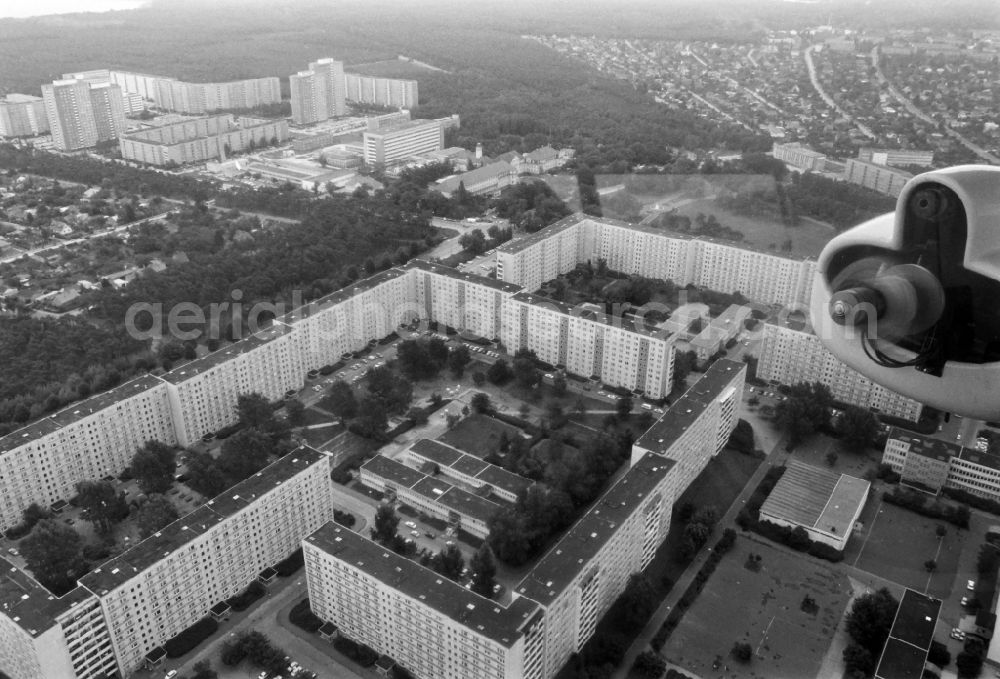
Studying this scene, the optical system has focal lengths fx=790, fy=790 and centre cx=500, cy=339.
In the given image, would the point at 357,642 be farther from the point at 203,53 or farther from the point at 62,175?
the point at 203,53

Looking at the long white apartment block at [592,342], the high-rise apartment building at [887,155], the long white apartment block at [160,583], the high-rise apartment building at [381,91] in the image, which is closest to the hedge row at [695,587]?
the long white apartment block at [592,342]

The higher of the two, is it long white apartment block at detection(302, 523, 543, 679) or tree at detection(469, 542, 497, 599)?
long white apartment block at detection(302, 523, 543, 679)

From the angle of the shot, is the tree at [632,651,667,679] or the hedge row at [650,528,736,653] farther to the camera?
the hedge row at [650,528,736,653]

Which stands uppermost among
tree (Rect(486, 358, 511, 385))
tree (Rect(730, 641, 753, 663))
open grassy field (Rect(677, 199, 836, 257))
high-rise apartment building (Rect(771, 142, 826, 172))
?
high-rise apartment building (Rect(771, 142, 826, 172))

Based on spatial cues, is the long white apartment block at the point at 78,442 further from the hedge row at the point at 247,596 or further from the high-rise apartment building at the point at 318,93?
the high-rise apartment building at the point at 318,93

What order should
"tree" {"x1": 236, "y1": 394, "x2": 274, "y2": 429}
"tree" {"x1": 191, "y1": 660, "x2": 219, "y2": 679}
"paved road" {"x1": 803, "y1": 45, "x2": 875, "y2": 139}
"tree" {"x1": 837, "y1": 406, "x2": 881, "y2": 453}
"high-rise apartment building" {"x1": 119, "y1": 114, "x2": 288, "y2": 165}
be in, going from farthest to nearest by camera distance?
"high-rise apartment building" {"x1": 119, "y1": 114, "x2": 288, "y2": 165}, "paved road" {"x1": 803, "y1": 45, "x2": 875, "y2": 139}, "tree" {"x1": 236, "y1": 394, "x2": 274, "y2": 429}, "tree" {"x1": 837, "y1": 406, "x2": 881, "y2": 453}, "tree" {"x1": 191, "y1": 660, "x2": 219, "y2": 679}

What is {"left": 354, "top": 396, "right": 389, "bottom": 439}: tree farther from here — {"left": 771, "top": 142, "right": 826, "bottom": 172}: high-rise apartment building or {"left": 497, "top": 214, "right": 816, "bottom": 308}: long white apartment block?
A: {"left": 771, "top": 142, "right": 826, "bottom": 172}: high-rise apartment building

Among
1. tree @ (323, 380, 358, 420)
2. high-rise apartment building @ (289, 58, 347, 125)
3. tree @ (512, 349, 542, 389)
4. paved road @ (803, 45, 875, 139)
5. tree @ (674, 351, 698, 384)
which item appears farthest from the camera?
high-rise apartment building @ (289, 58, 347, 125)

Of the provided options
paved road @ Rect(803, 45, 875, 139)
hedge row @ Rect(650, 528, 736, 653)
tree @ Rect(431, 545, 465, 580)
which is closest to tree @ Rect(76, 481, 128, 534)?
tree @ Rect(431, 545, 465, 580)
